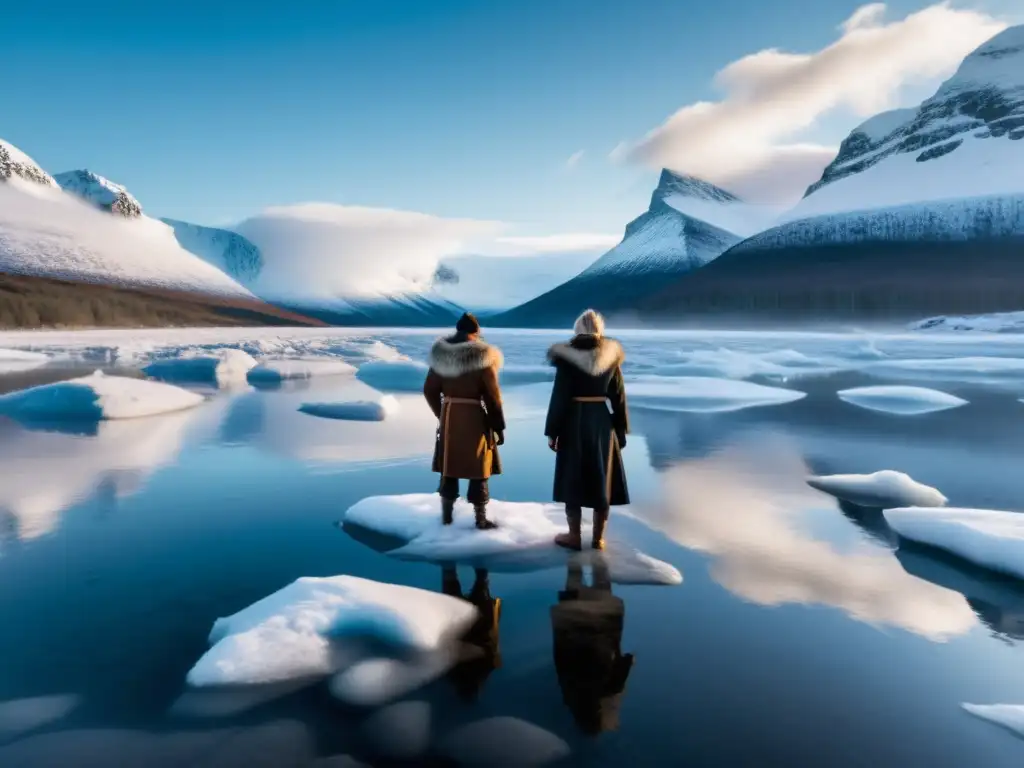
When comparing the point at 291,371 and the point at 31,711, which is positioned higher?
the point at 31,711

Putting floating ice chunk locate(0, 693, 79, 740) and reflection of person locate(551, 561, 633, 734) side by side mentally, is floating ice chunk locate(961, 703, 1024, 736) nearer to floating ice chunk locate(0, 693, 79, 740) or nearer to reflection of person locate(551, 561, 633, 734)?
reflection of person locate(551, 561, 633, 734)

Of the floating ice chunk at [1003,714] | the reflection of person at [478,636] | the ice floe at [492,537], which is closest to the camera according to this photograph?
the floating ice chunk at [1003,714]

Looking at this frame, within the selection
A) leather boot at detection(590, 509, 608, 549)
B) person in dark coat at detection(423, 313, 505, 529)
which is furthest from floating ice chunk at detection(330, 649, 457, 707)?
leather boot at detection(590, 509, 608, 549)

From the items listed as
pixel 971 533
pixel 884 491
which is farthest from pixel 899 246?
pixel 971 533

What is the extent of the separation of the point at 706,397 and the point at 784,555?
12.9 meters

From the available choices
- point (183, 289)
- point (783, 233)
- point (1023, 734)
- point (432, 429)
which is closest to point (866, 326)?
point (783, 233)

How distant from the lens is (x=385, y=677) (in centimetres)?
375

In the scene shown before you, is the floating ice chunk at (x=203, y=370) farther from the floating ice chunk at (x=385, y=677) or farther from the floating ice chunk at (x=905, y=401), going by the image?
the floating ice chunk at (x=385, y=677)

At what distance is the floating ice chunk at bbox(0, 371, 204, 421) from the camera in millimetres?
14359

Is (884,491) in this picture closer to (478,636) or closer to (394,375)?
(478,636)

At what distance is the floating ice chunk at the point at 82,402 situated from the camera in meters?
14.4

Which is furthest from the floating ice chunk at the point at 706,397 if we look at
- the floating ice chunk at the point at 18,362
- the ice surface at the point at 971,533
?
the floating ice chunk at the point at 18,362

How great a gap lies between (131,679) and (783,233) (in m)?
175

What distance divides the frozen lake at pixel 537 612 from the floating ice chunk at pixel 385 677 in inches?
3.7
